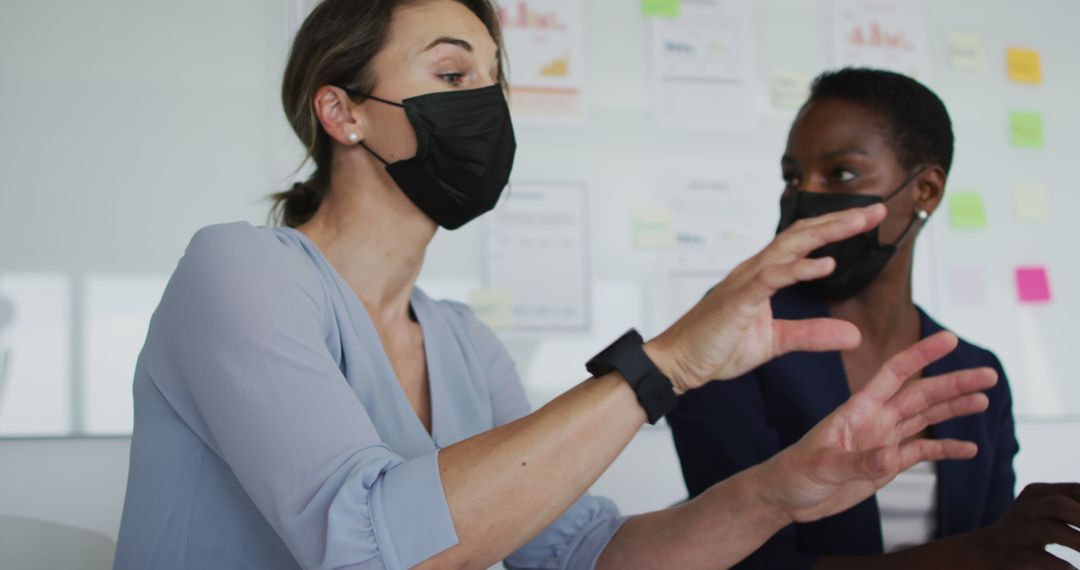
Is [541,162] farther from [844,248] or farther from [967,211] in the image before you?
[967,211]

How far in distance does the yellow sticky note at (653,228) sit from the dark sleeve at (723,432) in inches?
30.4

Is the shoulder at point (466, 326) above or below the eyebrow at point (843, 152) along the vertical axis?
below

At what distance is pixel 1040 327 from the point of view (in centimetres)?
222

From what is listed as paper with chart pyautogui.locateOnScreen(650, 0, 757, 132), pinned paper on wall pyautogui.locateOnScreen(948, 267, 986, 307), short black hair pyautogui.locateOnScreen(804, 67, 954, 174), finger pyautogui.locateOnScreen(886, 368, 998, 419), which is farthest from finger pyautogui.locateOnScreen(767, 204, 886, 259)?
pinned paper on wall pyautogui.locateOnScreen(948, 267, 986, 307)

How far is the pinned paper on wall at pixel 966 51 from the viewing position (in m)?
2.27

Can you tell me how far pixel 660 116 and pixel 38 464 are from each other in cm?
155

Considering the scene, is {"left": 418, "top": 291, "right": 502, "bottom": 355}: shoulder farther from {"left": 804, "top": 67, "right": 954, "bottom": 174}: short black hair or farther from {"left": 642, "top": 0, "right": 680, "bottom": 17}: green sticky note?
{"left": 642, "top": 0, "right": 680, "bottom": 17}: green sticky note

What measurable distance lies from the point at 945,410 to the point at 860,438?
18 centimetres

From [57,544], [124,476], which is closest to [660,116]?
[124,476]

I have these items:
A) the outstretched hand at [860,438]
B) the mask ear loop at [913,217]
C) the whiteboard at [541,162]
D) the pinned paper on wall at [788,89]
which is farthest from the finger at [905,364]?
the pinned paper on wall at [788,89]


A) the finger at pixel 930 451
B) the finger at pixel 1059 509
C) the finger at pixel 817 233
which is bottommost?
the finger at pixel 1059 509

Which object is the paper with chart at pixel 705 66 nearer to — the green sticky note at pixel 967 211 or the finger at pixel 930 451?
the green sticky note at pixel 967 211

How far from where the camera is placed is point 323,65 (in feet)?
3.87

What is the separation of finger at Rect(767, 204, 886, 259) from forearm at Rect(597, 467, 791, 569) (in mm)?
312
